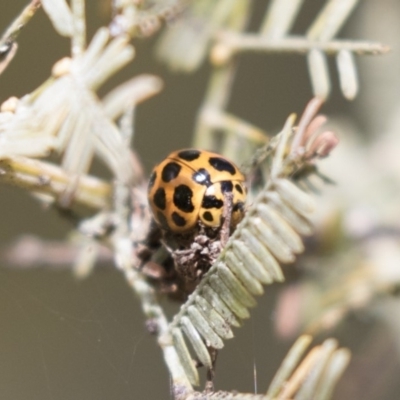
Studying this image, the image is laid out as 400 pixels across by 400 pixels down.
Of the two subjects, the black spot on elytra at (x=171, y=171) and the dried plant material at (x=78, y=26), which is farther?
the black spot on elytra at (x=171, y=171)

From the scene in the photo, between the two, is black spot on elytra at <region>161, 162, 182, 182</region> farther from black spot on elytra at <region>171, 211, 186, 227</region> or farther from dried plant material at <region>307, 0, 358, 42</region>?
dried plant material at <region>307, 0, 358, 42</region>

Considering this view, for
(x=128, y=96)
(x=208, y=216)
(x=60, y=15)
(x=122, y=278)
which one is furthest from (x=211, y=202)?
(x=122, y=278)

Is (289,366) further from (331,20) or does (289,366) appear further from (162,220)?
(331,20)

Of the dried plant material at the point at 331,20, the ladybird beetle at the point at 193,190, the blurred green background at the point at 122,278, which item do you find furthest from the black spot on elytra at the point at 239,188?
the blurred green background at the point at 122,278

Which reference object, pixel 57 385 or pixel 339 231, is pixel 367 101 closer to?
pixel 339 231

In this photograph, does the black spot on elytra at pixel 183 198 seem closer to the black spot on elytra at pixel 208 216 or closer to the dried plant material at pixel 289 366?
the black spot on elytra at pixel 208 216

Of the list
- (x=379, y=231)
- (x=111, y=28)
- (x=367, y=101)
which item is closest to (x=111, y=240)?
(x=111, y=28)

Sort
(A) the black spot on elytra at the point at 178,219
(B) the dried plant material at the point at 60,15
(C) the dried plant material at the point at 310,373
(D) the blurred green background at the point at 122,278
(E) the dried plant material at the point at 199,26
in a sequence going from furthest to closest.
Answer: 1. (D) the blurred green background at the point at 122,278
2. (E) the dried plant material at the point at 199,26
3. (A) the black spot on elytra at the point at 178,219
4. (B) the dried plant material at the point at 60,15
5. (C) the dried plant material at the point at 310,373
